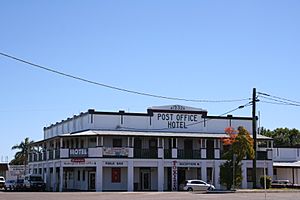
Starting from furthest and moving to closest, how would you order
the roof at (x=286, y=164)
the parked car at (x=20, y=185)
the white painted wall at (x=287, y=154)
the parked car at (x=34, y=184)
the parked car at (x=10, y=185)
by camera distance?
the white painted wall at (x=287, y=154), the roof at (x=286, y=164), the parked car at (x=10, y=185), the parked car at (x=20, y=185), the parked car at (x=34, y=184)

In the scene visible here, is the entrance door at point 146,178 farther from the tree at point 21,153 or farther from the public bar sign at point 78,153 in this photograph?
the tree at point 21,153

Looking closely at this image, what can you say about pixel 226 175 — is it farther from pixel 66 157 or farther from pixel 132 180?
pixel 66 157

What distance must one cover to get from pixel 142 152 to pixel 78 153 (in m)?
6.29

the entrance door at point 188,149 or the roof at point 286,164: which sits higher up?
the entrance door at point 188,149

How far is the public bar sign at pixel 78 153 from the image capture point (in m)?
53.5

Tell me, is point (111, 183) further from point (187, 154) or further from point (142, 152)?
point (187, 154)

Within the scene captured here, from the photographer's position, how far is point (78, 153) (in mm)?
53844

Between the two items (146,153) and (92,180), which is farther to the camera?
(92,180)

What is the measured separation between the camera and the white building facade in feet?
176

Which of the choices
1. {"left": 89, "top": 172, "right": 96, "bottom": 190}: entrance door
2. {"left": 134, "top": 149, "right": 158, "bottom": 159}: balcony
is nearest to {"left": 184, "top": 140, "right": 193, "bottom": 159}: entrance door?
{"left": 134, "top": 149, "right": 158, "bottom": 159}: balcony

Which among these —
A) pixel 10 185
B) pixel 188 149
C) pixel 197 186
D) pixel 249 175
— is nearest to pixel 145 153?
pixel 188 149

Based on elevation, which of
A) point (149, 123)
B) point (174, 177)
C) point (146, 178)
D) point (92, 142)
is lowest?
point (146, 178)

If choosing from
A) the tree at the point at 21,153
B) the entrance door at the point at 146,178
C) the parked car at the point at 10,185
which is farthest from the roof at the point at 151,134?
the tree at the point at 21,153

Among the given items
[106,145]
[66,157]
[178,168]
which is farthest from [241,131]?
[66,157]
